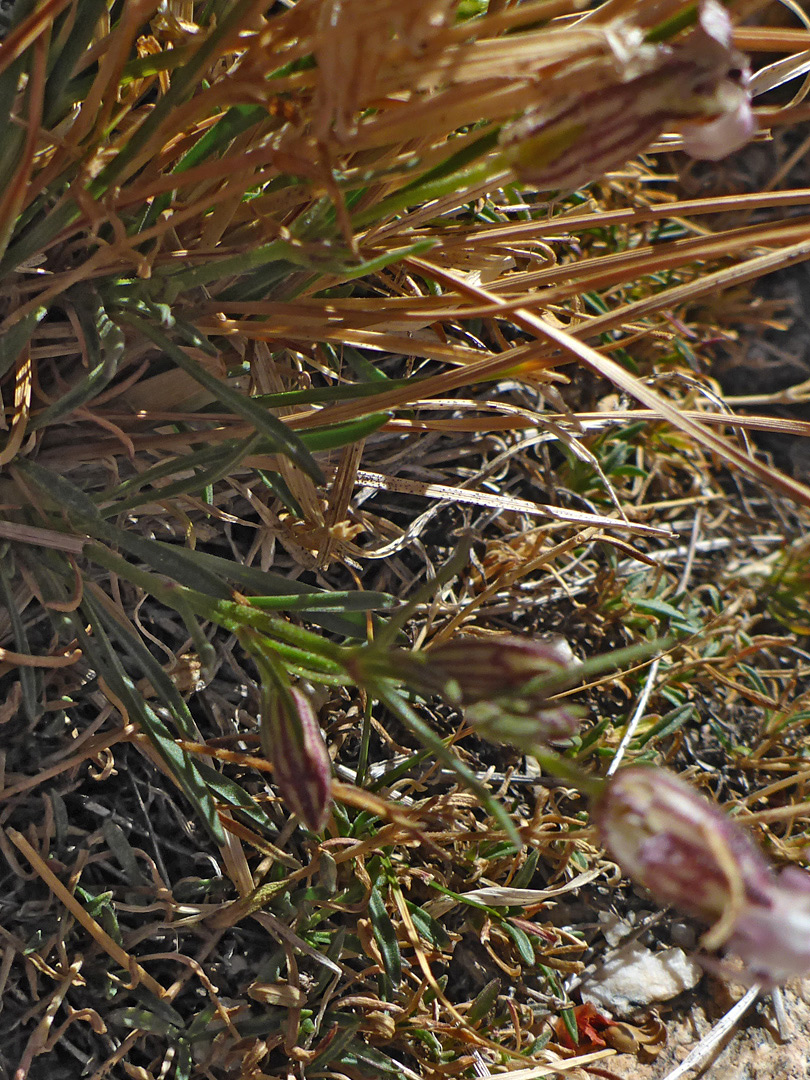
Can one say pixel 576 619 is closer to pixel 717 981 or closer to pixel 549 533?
pixel 549 533

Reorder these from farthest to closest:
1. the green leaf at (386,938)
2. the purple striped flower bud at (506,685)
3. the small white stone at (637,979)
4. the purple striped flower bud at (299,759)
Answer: the small white stone at (637,979) < the green leaf at (386,938) < the purple striped flower bud at (299,759) < the purple striped flower bud at (506,685)

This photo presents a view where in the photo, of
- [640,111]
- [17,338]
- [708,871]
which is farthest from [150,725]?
[640,111]

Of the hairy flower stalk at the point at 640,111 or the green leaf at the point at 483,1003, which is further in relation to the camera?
the green leaf at the point at 483,1003

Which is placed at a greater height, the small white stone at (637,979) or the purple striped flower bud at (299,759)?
the purple striped flower bud at (299,759)

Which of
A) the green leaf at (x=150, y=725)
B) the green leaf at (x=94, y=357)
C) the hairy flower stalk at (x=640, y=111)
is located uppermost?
the hairy flower stalk at (x=640, y=111)

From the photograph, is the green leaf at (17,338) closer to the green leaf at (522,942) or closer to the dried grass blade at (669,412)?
the dried grass blade at (669,412)

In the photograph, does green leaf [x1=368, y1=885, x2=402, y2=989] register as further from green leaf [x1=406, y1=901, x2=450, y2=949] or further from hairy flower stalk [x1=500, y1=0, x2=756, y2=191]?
hairy flower stalk [x1=500, y1=0, x2=756, y2=191]

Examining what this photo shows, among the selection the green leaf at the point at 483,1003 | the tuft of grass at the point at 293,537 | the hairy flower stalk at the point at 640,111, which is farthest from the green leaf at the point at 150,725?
the hairy flower stalk at the point at 640,111
